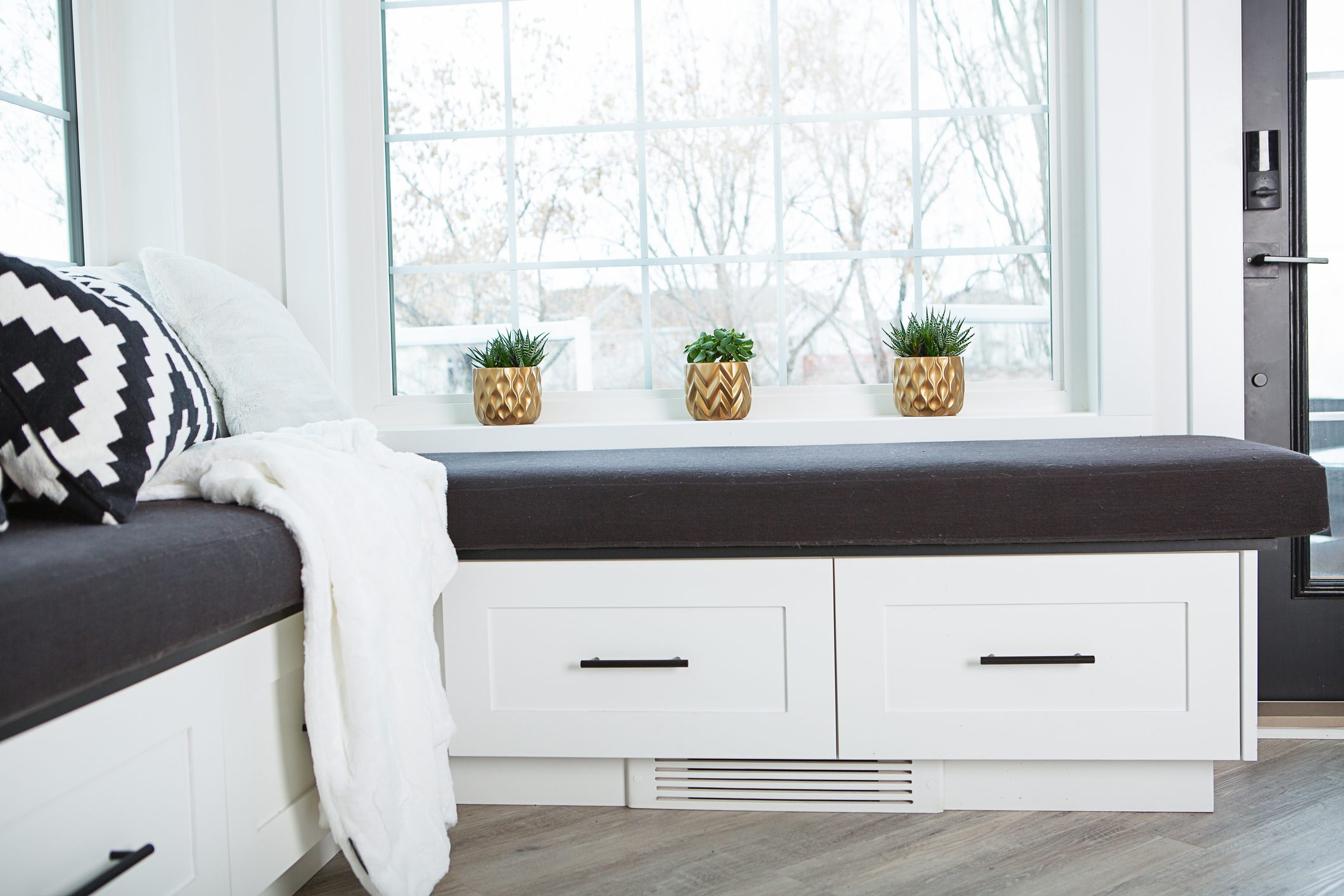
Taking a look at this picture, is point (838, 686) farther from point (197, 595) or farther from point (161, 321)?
point (161, 321)

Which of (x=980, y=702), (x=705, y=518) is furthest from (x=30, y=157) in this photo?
(x=980, y=702)

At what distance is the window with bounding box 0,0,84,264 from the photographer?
1.88 meters

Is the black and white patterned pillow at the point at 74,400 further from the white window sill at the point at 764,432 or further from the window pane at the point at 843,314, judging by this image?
the window pane at the point at 843,314

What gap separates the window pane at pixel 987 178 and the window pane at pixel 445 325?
3.49 feet

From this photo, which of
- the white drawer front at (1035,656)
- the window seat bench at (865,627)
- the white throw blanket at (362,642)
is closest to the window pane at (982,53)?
the window seat bench at (865,627)

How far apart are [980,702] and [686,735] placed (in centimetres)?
50

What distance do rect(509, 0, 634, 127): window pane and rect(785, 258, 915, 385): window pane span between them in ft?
1.98

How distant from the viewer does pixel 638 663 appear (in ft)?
5.48

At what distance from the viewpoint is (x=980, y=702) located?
1649 mm

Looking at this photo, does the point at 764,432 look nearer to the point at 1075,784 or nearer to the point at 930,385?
the point at 930,385

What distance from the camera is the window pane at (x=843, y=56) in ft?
7.61

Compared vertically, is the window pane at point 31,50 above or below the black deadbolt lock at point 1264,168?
above

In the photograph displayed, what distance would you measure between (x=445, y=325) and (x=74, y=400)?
51.4 inches

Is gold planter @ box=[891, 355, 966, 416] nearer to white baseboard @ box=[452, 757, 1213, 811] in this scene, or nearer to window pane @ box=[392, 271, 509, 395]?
white baseboard @ box=[452, 757, 1213, 811]
